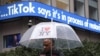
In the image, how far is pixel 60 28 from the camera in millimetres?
7773

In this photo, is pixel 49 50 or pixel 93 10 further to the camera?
pixel 93 10

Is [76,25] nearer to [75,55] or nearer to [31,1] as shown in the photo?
[31,1]

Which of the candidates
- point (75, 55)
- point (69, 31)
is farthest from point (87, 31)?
point (69, 31)

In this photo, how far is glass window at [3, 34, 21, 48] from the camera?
26.2 metres

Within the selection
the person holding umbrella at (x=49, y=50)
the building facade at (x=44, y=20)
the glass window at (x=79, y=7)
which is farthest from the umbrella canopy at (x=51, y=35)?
the glass window at (x=79, y=7)

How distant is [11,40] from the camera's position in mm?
26641

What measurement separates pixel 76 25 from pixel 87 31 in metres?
3.02

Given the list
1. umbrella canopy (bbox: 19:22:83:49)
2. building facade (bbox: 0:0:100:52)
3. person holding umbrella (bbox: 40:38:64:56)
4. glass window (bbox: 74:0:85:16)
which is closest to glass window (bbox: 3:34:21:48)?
building facade (bbox: 0:0:100:52)

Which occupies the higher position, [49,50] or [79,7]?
[79,7]

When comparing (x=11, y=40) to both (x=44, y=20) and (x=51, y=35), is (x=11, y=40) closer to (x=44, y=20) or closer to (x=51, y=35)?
(x=44, y=20)

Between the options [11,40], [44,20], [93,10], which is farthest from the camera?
[93,10]

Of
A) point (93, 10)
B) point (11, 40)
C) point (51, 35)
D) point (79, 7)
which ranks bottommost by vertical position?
point (11, 40)

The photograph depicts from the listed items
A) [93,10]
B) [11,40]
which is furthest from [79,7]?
[11,40]

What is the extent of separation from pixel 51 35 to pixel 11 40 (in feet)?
64.5
